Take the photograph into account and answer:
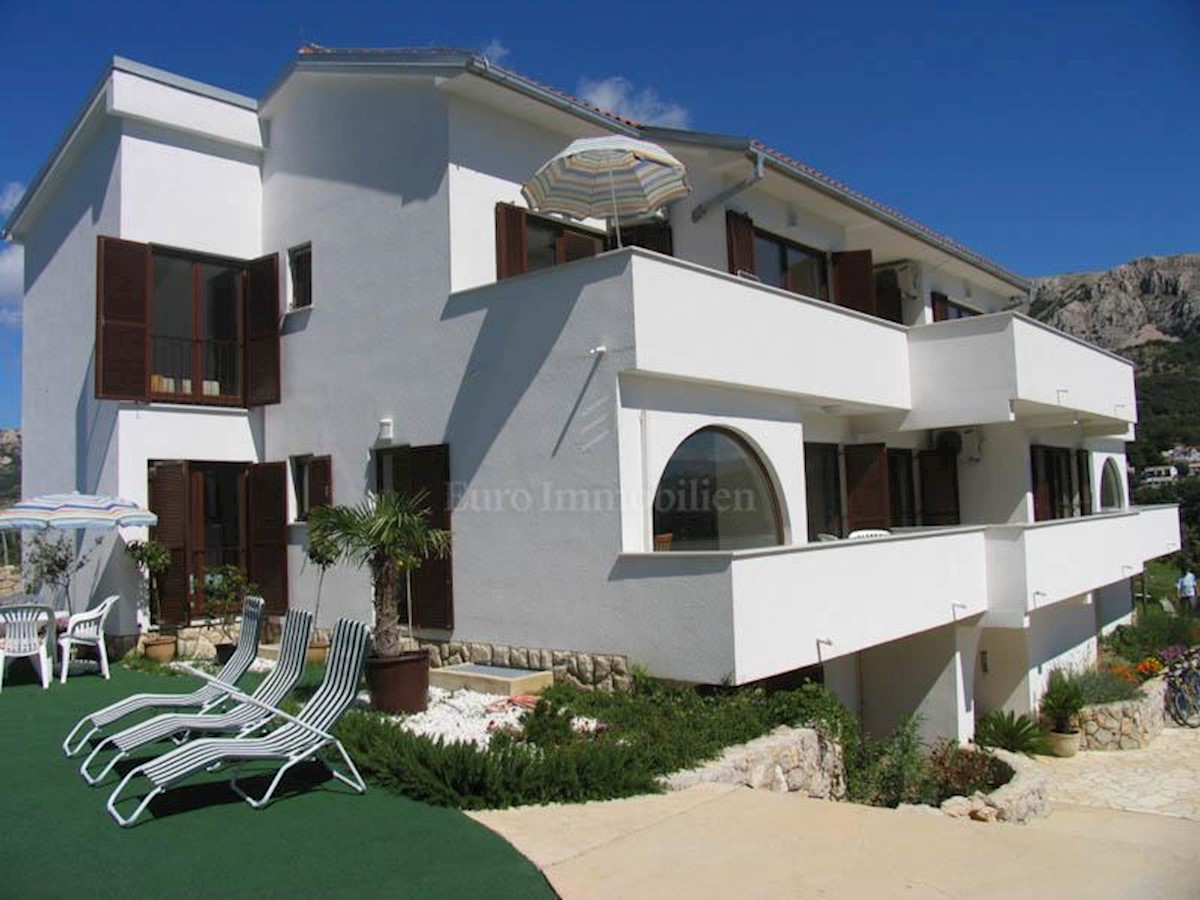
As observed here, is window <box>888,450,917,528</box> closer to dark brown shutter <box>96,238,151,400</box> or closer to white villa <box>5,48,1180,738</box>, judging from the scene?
white villa <box>5,48,1180,738</box>

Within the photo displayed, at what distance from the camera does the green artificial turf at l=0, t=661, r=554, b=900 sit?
539cm

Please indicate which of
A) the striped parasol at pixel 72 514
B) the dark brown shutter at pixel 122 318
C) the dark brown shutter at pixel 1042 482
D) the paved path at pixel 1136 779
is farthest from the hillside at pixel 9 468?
the dark brown shutter at pixel 1042 482

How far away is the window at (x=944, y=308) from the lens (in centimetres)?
2269

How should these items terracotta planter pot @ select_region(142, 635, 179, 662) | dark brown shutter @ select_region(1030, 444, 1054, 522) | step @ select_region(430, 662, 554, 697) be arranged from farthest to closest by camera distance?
dark brown shutter @ select_region(1030, 444, 1054, 522), terracotta planter pot @ select_region(142, 635, 179, 662), step @ select_region(430, 662, 554, 697)

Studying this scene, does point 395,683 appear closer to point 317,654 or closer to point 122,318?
point 317,654

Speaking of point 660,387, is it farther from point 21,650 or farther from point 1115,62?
point 21,650

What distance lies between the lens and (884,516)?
16.8 meters

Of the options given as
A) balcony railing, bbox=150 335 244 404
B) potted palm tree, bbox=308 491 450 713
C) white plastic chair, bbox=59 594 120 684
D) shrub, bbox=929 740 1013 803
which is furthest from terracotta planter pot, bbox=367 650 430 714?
balcony railing, bbox=150 335 244 404

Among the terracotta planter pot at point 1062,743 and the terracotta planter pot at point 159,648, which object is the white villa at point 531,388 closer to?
the terracotta planter pot at point 159,648

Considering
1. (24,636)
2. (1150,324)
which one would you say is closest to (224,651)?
(24,636)

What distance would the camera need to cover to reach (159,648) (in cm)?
1390

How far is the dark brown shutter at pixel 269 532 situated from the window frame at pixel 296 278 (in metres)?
2.64

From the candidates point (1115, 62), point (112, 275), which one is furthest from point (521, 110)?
point (1115, 62)

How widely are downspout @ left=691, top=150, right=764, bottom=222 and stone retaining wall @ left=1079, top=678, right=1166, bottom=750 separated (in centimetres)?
1130
